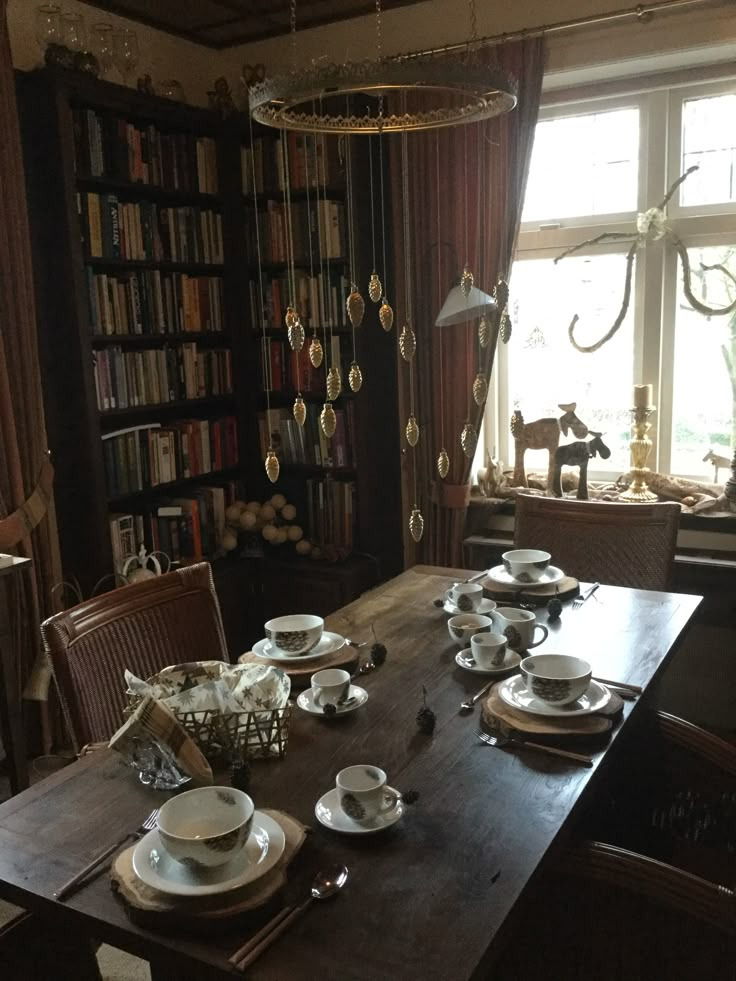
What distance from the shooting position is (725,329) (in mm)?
3096

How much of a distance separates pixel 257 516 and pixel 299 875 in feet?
7.80

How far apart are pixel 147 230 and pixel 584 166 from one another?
1.59 meters

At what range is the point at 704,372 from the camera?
3154mm

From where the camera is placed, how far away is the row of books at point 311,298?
3342 mm

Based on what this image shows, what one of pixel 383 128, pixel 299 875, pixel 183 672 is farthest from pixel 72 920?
pixel 383 128

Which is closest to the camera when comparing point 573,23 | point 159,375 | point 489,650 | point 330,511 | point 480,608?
point 489,650

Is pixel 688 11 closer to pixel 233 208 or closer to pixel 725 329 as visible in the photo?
pixel 725 329

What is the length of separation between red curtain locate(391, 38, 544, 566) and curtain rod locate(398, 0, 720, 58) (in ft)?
0.13

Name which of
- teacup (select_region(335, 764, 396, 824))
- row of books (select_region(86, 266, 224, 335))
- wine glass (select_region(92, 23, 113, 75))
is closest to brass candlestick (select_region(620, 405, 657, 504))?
row of books (select_region(86, 266, 224, 335))

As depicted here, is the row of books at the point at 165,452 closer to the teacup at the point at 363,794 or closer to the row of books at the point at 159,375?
the row of books at the point at 159,375

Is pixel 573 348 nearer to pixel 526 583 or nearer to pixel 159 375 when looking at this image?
pixel 526 583

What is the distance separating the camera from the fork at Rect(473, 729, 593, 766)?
142 cm

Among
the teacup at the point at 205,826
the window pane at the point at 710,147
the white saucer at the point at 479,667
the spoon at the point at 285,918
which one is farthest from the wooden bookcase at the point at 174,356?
the spoon at the point at 285,918

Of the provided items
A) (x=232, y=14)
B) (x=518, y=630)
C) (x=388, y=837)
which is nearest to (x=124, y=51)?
(x=232, y=14)
